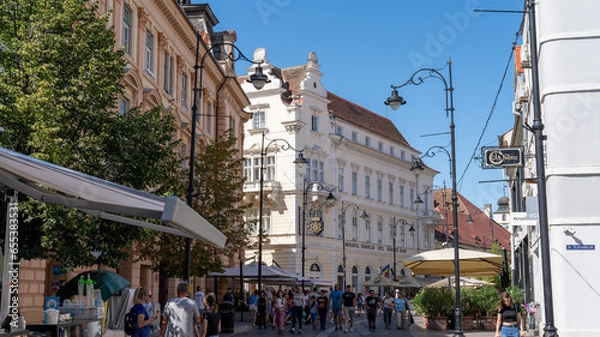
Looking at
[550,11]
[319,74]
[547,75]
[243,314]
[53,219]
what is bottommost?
[243,314]

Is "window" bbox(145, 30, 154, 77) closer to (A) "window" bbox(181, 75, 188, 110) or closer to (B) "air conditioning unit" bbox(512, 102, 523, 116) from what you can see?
(A) "window" bbox(181, 75, 188, 110)

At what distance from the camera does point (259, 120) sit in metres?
62.1

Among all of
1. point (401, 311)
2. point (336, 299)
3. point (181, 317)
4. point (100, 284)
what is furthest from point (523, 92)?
point (181, 317)

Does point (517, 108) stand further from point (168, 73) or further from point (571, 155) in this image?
point (168, 73)

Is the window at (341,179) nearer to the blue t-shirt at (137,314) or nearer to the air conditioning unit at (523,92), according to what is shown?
the air conditioning unit at (523,92)

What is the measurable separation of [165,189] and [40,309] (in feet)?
15.5

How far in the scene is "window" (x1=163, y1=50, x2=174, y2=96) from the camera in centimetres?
3241

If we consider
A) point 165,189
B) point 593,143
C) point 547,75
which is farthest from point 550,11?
point 165,189

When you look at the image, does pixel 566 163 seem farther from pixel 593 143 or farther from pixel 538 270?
pixel 538 270

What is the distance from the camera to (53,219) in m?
12.6

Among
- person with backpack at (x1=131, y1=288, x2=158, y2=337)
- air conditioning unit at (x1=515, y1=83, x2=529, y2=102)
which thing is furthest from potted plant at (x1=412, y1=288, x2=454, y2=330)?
person with backpack at (x1=131, y1=288, x2=158, y2=337)

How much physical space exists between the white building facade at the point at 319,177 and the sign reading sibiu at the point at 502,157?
3371cm

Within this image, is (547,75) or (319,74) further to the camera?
(319,74)

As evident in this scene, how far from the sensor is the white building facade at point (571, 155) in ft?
63.4
